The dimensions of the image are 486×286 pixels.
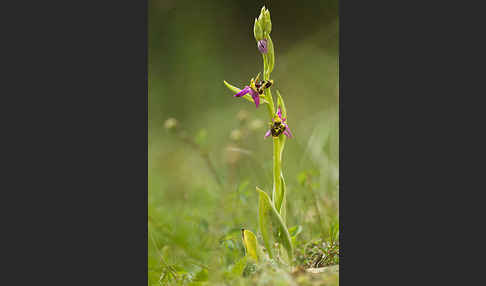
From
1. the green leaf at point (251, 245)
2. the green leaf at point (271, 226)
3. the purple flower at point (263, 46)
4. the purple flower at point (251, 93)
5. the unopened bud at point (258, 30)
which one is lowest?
the green leaf at point (251, 245)

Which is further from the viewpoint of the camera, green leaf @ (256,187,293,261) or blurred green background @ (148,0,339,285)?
blurred green background @ (148,0,339,285)

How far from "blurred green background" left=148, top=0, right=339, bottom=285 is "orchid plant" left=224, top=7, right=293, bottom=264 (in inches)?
8.1

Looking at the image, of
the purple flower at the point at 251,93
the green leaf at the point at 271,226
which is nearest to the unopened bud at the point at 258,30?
the purple flower at the point at 251,93

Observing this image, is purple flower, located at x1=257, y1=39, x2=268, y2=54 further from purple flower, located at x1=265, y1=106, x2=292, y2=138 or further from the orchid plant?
purple flower, located at x1=265, y1=106, x2=292, y2=138

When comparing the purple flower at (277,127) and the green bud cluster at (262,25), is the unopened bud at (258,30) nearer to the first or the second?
the green bud cluster at (262,25)

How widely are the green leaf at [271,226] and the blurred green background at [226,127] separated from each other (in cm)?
23

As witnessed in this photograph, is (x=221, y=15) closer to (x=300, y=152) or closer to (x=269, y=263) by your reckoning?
(x=300, y=152)

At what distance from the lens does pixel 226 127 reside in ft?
11.6

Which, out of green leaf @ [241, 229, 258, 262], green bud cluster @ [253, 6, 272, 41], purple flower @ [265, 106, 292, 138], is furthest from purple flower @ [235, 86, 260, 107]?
green leaf @ [241, 229, 258, 262]

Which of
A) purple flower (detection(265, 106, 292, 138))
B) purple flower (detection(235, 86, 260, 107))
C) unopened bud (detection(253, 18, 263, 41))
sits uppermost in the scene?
unopened bud (detection(253, 18, 263, 41))

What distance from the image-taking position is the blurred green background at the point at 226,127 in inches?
84.3

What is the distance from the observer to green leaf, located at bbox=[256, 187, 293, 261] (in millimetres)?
1610

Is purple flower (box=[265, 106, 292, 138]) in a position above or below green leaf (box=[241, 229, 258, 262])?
above

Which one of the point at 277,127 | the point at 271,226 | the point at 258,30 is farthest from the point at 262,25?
the point at 271,226
